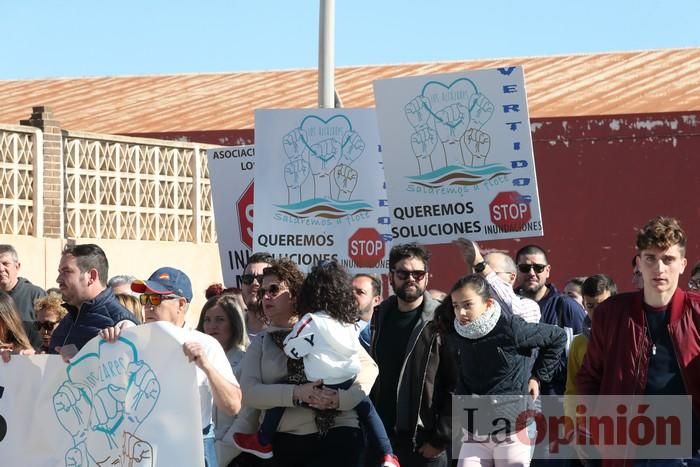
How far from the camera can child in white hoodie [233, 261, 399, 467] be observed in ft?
23.2

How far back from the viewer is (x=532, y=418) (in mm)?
8141

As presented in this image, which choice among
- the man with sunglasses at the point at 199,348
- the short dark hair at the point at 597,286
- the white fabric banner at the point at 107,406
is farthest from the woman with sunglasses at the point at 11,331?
the short dark hair at the point at 597,286

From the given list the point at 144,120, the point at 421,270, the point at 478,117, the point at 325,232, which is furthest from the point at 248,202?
the point at 144,120

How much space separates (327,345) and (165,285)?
2.89ft

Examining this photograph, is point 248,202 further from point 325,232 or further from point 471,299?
point 471,299

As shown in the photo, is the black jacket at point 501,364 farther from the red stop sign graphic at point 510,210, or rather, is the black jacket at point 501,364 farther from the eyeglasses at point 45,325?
the eyeglasses at point 45,325

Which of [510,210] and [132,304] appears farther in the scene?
[510,210]

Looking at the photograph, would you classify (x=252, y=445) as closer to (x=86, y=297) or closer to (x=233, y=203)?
(x=86, y=297)

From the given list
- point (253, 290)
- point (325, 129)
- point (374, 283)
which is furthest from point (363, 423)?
point (325, 129)

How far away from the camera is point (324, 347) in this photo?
7082 mm

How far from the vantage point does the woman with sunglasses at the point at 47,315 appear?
9.67 metres

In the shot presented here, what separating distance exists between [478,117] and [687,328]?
14.9 feet

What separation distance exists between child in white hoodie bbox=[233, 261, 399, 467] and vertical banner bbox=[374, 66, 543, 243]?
121 inches

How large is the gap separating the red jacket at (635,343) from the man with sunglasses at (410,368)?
189 cm
